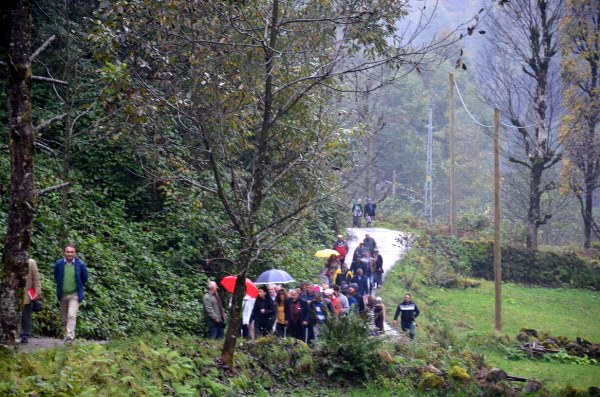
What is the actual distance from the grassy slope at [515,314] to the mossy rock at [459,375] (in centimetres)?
362

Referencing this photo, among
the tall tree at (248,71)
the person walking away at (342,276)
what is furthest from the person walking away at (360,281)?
the tall tree at (248,71)

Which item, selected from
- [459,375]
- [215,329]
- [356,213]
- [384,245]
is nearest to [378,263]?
[384,245]

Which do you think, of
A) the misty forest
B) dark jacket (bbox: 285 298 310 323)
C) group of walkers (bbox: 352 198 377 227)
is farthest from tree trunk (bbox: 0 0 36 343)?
group of walkers (bbox: 352 198 377 227)

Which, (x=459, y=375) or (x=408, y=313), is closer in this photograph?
(x=459, y=375)

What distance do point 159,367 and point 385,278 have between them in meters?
20.5

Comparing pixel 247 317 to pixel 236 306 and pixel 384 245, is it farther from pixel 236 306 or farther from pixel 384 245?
pixel 384 245

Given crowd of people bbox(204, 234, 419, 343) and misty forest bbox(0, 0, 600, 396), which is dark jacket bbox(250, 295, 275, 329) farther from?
misty forest bbox(0, 0, 600, 396)

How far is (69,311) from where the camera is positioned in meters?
12.4

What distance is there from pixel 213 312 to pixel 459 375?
558cm

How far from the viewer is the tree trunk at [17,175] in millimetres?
8922

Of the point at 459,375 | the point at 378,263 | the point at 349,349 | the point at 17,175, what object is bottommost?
the point at 459,375

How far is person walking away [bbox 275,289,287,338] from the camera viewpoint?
17.7m

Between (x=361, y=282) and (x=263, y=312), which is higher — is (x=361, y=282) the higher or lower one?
the higher one

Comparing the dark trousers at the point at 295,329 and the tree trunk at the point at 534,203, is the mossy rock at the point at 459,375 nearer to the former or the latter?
the dark trousers at the point at 295,329
